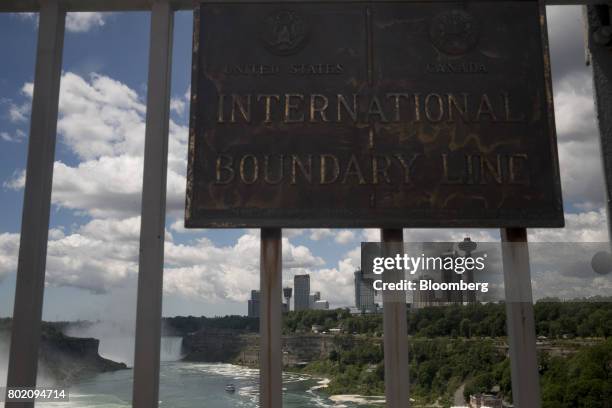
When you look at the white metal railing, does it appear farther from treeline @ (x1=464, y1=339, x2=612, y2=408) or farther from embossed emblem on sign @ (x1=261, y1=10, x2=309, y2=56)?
treeline @ (x1=464, y1=339, x2=612, y2=408)

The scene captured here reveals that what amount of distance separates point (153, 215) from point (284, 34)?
166 cm

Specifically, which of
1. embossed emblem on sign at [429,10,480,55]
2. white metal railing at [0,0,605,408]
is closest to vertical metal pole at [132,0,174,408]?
white metal railing at [0,0,605,408]

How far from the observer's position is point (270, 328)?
3.05 m

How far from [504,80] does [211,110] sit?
219 cm

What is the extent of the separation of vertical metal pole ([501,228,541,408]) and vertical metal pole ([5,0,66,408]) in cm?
319

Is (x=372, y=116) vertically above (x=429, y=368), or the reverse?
(x=372, y=116)

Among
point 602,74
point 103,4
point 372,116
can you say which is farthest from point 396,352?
point 103,4

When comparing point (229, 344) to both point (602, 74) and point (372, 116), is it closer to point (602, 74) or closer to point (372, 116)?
point (372, 116)

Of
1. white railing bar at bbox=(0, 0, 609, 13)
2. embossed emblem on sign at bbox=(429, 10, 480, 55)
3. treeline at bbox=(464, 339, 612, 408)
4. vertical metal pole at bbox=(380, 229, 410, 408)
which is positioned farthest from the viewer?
treeline at bbox=(464, 339, 612, 408)

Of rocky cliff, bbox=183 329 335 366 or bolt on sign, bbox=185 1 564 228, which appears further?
A: rocky cliff, bbox=183 329 335 366

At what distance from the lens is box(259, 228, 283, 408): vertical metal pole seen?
2998 millimetres

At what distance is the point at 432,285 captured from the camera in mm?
3312

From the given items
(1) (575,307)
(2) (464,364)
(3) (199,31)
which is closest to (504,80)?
(3) (199,31)

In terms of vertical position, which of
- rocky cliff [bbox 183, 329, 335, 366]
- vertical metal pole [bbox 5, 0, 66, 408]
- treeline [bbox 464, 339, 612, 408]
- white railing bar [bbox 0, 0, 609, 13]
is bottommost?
treeline [bbox 464, 339, 612, 408]
